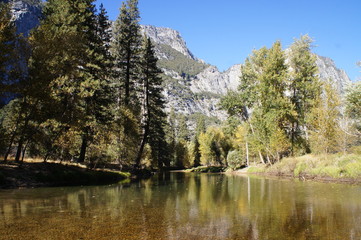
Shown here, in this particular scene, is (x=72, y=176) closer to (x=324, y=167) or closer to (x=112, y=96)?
(x=112, y=96)

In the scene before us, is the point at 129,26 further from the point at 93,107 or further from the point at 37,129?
the point at 37,129

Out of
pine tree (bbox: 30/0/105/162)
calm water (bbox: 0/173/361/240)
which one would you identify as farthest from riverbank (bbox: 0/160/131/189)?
calm water (bbox: 0/173/361/240)

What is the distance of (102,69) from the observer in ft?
87.4

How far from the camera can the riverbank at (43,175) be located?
15620 millimetres

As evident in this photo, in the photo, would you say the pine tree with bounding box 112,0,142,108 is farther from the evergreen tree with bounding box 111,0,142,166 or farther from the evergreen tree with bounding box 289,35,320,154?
the evergreen tree with bounding box 289,35,320,154

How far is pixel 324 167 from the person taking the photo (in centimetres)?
2191

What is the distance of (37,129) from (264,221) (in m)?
16.8

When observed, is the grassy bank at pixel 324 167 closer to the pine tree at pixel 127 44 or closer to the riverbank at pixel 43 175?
the riverbank at pixel 43 175

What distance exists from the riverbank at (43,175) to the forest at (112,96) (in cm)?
137

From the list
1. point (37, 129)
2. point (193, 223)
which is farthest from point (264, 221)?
point (37, 129)

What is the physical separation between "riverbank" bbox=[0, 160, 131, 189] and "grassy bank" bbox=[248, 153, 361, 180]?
1731 cm

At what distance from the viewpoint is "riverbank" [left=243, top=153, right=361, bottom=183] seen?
18623mm

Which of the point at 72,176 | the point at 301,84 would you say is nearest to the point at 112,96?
the point at 72,176

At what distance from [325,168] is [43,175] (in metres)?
20.9
